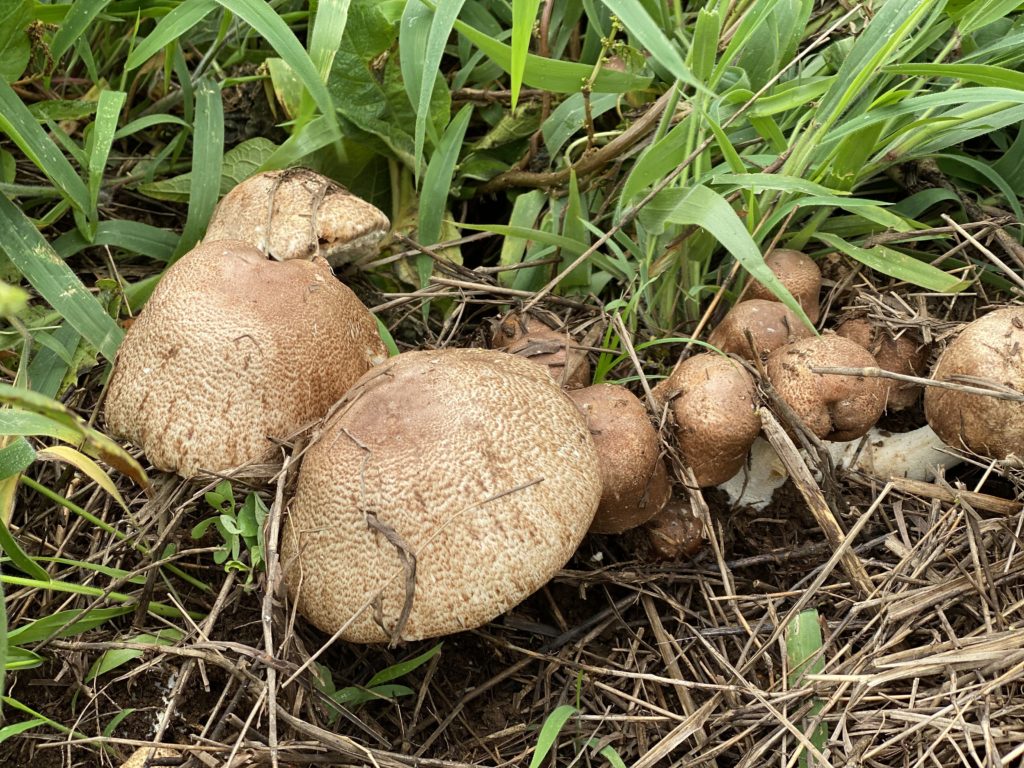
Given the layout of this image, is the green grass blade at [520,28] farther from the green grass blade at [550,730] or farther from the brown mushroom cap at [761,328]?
the green grass blade at [550,730]

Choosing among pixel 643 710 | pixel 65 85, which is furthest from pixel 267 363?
pixel 65 85

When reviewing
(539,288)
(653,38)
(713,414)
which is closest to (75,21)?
(539,288)

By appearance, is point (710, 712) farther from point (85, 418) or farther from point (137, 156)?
point (137, 156)

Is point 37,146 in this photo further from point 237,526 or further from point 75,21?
point 237,526

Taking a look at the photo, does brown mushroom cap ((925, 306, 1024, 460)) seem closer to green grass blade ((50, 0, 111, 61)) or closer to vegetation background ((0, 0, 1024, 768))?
vegetation background ((0, 0, 1024, 768))

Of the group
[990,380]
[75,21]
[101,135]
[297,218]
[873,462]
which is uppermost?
[75,21]

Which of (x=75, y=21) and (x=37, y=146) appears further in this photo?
(x=75, y=21)

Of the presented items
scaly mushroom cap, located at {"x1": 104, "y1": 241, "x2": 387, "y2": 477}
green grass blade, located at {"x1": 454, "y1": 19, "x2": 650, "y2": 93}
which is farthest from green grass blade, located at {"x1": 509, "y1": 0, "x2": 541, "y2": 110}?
scaly mushroom cap, located at {"x1": 104, "y1": 241, "x2": 387, "y2": 477}
